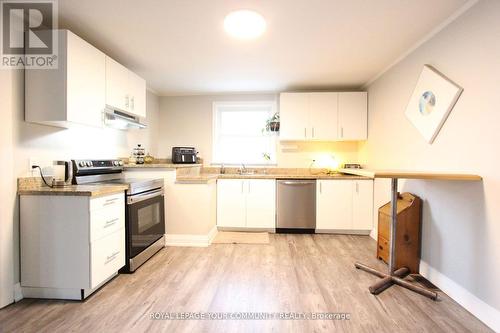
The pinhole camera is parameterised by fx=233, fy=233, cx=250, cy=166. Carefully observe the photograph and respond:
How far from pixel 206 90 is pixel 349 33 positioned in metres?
2.42

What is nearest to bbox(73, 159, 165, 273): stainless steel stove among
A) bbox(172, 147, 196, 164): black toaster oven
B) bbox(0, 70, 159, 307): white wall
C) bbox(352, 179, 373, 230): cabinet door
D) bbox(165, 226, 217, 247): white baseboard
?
bbox(165, 226, 217, 247): white baseboard

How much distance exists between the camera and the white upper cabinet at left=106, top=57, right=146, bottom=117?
93.4 inches

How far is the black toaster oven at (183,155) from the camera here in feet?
12.1

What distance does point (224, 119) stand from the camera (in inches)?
166

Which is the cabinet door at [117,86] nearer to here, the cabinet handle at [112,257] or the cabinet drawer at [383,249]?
the cabinet handle at [112,257]

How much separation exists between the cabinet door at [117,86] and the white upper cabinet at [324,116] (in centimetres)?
220

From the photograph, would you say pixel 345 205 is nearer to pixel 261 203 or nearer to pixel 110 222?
pixel 261 203

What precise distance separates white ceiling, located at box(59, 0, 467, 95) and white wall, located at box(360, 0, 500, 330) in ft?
0.85

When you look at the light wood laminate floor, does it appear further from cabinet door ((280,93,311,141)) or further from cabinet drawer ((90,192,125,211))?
cabinet door ((280,93,311,141))

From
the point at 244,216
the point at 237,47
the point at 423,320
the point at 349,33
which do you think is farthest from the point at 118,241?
the point at 349,33

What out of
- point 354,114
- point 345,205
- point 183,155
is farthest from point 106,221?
point 354,114

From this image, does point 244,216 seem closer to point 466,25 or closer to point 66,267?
point 66,267

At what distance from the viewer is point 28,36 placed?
1.86 m

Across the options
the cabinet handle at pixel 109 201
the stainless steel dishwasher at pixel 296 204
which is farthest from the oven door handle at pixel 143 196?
the stainless steel dishwasher at pixel 296 204
